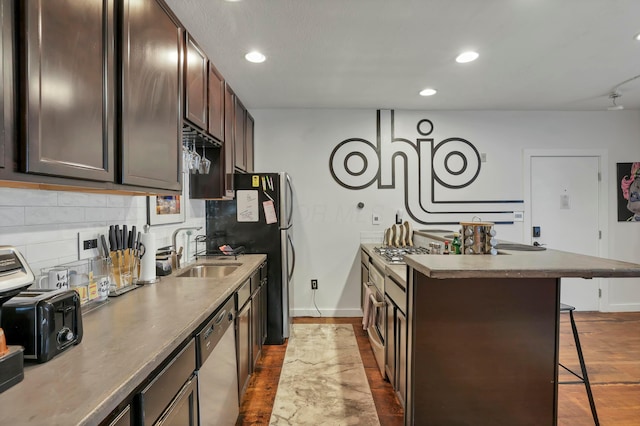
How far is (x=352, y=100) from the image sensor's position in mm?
3553

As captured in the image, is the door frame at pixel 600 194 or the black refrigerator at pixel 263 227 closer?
the black refrigerator at pixel 263 227

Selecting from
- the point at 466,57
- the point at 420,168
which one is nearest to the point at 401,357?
the point at 466,57

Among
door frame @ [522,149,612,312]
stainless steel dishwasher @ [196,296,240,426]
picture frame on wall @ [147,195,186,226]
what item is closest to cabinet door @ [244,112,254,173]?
picture frame on wall @ [147,195,186,226]

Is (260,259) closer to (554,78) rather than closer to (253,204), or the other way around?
(253,204)

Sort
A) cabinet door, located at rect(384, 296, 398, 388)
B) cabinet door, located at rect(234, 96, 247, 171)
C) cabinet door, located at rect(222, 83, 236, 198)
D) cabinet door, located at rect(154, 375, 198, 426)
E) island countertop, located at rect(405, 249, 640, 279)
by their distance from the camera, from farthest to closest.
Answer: cabinet door, located at rect(234, 96, 247, 171)
cabinet door, located at rect(222, 83, 236, 198)
cabinet door, located at rect(384, 296, 398, 388)
island countertop, located at rect(405, 249, 640, 279)
cabinet door, located at rect(154, 375, 198, 426)

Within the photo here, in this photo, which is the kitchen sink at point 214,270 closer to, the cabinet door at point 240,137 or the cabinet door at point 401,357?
the cabinet door at point 240,137

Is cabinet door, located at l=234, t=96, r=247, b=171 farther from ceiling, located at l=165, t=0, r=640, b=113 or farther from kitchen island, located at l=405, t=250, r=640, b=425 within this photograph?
kitchen island, located at l=405, t=250, r=640, b=425

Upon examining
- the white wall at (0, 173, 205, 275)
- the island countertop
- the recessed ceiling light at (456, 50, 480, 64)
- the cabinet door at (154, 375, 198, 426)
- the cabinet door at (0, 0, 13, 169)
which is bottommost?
the cabinet door at (154, 375, 198, 426)

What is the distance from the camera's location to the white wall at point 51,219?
1.25m

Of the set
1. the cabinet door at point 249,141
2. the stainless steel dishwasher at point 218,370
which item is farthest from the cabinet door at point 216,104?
the stainless steel dishwasher at point 218,370

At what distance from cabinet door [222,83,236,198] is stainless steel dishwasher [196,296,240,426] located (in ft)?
3.97

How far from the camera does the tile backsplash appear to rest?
125 centimetres

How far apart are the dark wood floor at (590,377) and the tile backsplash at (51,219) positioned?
1421mm

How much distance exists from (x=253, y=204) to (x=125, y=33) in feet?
6.30
